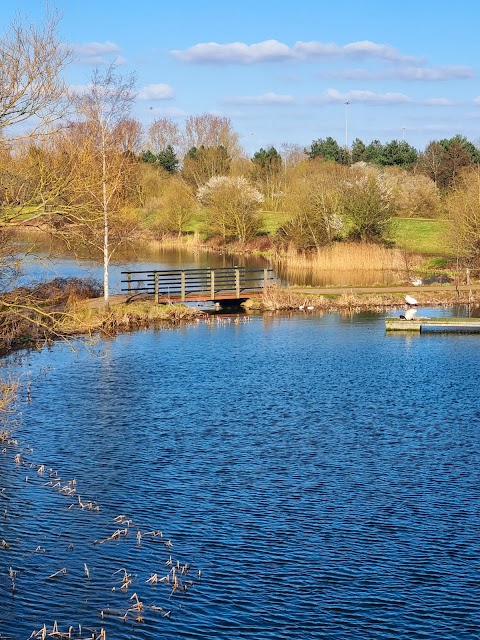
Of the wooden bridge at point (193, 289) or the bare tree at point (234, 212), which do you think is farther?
the bare tree at point (234, 212)

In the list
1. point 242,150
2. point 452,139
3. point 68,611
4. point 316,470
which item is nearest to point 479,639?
point 68,611

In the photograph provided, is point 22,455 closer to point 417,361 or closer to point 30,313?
point 30,313

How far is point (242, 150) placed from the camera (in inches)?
5256

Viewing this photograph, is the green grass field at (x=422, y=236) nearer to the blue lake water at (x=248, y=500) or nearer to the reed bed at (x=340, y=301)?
the reed bed at (x=340, y=301)

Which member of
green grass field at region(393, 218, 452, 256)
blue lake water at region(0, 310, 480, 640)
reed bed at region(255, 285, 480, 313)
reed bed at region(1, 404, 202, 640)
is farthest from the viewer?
green grass field at region(393, 218, 452, 256)

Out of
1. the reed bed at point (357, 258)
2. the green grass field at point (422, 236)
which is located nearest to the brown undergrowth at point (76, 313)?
the reed bed at point (357, 258)

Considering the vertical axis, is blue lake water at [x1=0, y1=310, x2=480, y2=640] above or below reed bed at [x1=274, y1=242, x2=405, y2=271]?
below

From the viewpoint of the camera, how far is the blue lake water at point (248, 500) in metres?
14.1

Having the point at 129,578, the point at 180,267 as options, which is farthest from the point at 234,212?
the point at 129,578

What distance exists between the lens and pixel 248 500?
1892cm

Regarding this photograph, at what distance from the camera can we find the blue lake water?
46.4ft

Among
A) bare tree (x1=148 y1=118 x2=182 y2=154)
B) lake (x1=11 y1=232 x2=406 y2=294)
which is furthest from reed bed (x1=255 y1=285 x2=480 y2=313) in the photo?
bare tree (x1=148 y1=118 x2=182 y2=154)

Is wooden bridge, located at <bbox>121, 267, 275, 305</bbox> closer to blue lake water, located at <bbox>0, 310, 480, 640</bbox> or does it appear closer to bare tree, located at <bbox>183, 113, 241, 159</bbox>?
blue lake water, located at <bbox>0, 310, 480, 640</bbox>

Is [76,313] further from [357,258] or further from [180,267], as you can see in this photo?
[357,258]
